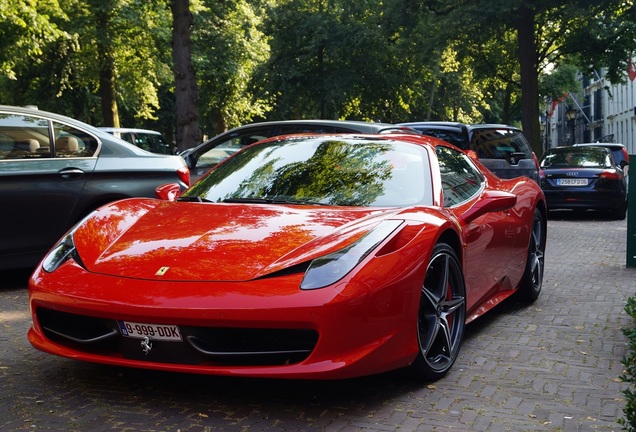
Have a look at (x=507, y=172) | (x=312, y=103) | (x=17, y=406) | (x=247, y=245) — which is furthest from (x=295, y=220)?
(x=312, y=103)

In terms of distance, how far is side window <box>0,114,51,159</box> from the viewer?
26.3ft

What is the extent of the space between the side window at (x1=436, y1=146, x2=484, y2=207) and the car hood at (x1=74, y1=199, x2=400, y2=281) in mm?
853

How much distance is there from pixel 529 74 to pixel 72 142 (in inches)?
873

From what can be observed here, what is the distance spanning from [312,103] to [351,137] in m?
34.8

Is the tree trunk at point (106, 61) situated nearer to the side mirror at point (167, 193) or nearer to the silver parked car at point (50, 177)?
the silver parked car at point (50, 177)

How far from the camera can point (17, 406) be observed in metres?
4.43

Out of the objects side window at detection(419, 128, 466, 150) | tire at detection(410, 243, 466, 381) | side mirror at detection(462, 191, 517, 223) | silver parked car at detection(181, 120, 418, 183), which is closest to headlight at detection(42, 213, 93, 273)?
tire at detection(410, 243, 466, 381)

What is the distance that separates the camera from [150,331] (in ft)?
13.9

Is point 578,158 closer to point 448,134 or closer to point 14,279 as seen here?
point 448,134

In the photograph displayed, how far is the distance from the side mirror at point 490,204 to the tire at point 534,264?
3.03 feet

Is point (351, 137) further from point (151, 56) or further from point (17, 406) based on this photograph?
point (151, 56)

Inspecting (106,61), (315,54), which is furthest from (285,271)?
(315,54)

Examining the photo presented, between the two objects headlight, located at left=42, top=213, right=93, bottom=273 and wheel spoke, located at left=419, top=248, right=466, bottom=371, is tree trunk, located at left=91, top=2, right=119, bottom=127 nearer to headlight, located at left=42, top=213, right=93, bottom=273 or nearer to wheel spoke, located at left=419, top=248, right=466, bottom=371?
headlight, located at left=42, top=213, right=93, bottom=273

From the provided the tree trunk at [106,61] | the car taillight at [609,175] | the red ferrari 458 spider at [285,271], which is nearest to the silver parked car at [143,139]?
the car taillight at [609,175]
